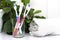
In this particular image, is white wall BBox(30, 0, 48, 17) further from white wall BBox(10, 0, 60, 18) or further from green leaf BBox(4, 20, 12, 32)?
green leaf BBox(4, 20, 12, 32)

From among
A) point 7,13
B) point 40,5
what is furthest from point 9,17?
point 40,5

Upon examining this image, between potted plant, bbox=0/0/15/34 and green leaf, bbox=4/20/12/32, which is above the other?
potted plant, bbox=0/0/15/34

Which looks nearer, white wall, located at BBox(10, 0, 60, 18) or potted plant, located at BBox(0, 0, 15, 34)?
potted plant, located at BBox(0, 0, 15, 34)

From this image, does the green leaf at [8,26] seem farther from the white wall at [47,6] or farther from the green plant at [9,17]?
the white wall at [47,6]

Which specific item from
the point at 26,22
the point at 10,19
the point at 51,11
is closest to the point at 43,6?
the point at 51,11

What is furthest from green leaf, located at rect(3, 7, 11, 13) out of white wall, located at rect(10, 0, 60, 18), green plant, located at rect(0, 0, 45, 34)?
white wall, located at rect(10, 0, 60, 18)

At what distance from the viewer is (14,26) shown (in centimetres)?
112

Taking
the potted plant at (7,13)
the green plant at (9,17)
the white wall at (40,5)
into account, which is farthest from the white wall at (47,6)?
the potted plant at (7,13)

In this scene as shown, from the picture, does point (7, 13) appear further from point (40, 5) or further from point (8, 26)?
point (40, 5)

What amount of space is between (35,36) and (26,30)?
15 cm

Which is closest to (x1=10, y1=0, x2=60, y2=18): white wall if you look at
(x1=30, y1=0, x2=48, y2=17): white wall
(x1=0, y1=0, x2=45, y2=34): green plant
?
(x1=30, y1=0, x2=48, y2=17): white wall

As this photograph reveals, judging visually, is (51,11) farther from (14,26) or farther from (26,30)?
(14,26)

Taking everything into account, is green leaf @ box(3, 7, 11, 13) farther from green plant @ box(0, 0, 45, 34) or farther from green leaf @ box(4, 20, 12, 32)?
green leaf @ box(4, 20, 12, 32)

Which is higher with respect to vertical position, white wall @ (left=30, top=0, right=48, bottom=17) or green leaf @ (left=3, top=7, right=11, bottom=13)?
white wall @ (left=30, top=0, right=48, bottom=17)
